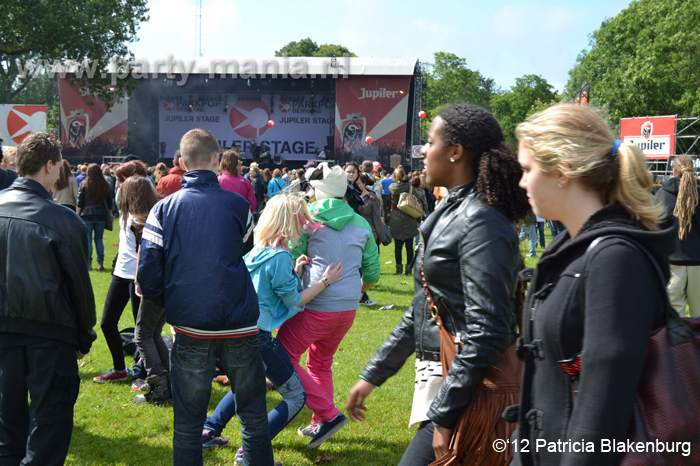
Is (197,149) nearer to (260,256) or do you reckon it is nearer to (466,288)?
(260,256)

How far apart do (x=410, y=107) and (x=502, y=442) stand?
3414 cm

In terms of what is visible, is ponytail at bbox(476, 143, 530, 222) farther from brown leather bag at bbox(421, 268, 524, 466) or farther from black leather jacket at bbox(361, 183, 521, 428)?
brown leather bag at bbox(421, 268, 524, 466)

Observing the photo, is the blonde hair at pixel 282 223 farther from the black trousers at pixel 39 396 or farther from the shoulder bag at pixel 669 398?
the shoulder bag at pixel 669 398

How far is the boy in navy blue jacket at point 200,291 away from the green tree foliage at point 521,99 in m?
69.1

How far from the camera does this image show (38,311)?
3.19 m

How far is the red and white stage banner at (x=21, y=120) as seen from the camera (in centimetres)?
1505

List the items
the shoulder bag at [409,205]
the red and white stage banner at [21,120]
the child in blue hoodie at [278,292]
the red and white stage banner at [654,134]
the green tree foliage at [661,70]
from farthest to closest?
the green tree foliage at [661,70]
the red and white stage banner at [654,134]
the red and white stage banner at [21,120]
the shoulder bag at [409,205]
the child in blue hoodie at [278,292]

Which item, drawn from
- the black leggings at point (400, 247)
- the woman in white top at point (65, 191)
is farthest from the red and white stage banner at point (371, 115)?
the woman in white top at point (65, 191)

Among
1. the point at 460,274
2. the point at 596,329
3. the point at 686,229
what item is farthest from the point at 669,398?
the point at 686,229

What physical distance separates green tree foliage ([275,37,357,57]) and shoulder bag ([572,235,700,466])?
7035 centimetres

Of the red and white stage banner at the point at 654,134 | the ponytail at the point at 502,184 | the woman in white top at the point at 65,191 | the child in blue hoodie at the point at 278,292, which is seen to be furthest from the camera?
the red and white stage banner at the point at 654,134

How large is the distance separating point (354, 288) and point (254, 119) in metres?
34.8

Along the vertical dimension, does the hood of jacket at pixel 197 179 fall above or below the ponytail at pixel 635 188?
below

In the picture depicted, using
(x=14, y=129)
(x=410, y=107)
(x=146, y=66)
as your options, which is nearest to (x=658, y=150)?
(x=410, y=107)
